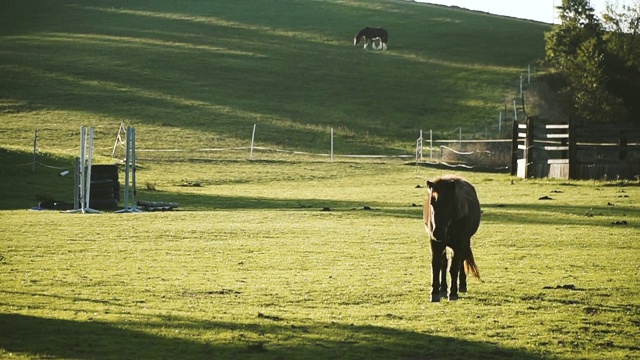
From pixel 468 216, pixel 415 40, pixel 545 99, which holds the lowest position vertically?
pixel 468 216

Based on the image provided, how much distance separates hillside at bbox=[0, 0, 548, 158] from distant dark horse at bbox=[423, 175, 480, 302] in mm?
40147

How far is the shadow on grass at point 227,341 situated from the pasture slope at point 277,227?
0.14 feet

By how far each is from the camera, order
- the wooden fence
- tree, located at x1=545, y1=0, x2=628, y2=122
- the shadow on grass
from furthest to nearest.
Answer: tree, located at x1=545, y1=0, x2=628, y2=122, the wooden fence, the shadow on grass

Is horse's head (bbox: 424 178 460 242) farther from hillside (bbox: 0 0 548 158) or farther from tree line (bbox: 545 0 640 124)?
tree line (bbox: 545 0 640 124)

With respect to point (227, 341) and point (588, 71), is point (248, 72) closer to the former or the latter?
point (588, 71)

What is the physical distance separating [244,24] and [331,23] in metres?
9.88

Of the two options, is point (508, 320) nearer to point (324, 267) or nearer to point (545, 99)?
point (324, 267)

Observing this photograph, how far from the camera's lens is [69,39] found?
88750 millimetres

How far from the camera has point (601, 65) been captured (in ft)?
230

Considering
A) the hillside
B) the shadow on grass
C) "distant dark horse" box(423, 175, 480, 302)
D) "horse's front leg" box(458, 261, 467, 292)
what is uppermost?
the hillside

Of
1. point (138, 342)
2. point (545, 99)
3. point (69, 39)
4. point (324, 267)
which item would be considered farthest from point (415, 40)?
point (138, 342)

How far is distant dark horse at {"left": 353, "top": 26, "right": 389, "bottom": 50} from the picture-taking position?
94.2 metres

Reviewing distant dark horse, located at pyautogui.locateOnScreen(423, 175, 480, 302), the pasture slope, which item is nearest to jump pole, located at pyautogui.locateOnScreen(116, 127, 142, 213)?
the pasture slope

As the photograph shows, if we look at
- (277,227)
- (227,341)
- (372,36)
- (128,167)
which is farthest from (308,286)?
(372,36)
